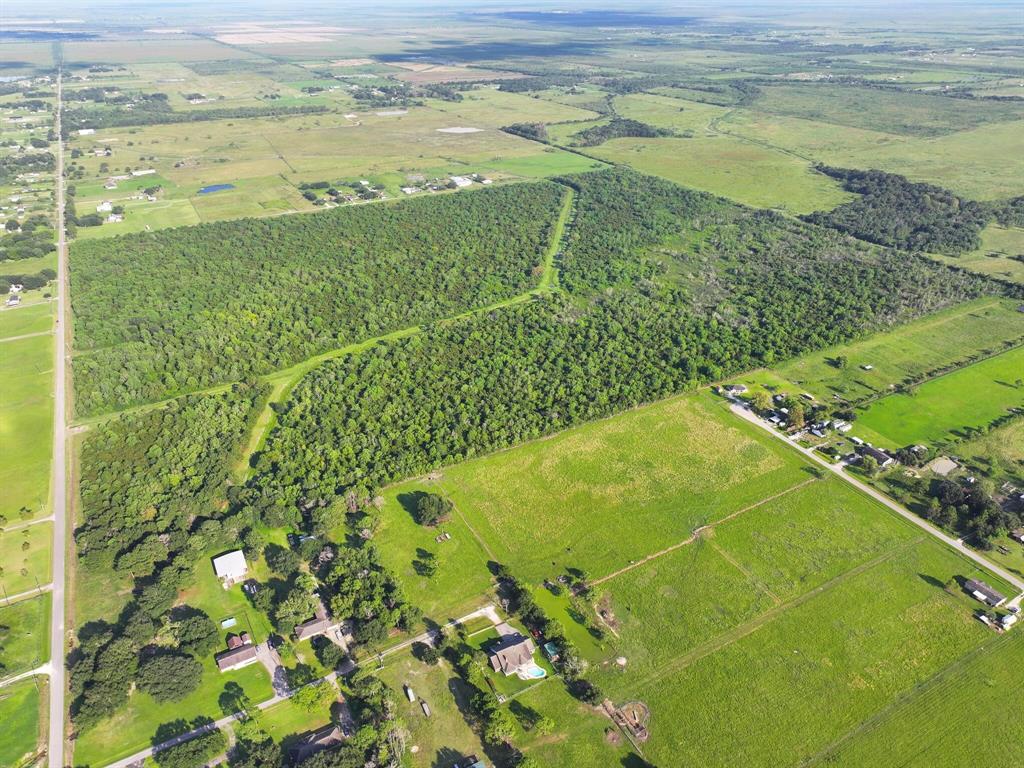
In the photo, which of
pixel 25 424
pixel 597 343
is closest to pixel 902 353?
pixel 597 343

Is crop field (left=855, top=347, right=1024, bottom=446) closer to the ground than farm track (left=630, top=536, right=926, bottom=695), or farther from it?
farther from it

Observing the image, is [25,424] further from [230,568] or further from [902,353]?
[902,353]

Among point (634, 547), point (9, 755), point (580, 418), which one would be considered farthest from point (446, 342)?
point (9, 755)

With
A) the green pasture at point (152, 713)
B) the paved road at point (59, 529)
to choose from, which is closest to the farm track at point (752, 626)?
the green pasture at point (152, 713)

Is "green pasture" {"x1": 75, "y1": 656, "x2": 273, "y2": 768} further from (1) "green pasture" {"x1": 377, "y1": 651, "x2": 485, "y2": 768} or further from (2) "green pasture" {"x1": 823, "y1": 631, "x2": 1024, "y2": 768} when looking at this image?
(2) "green pasture" {"x1": 823, "y1": 631, "x2": 1024, "y2": 768}

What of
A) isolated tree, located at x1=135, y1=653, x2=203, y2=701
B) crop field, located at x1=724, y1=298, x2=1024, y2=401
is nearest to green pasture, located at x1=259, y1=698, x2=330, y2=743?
isolated tree, located at x1=135, y1=653, x2=203, y2=701

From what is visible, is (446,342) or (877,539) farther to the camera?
(446,342)

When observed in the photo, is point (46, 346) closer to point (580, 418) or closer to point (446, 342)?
point (446, 342)
